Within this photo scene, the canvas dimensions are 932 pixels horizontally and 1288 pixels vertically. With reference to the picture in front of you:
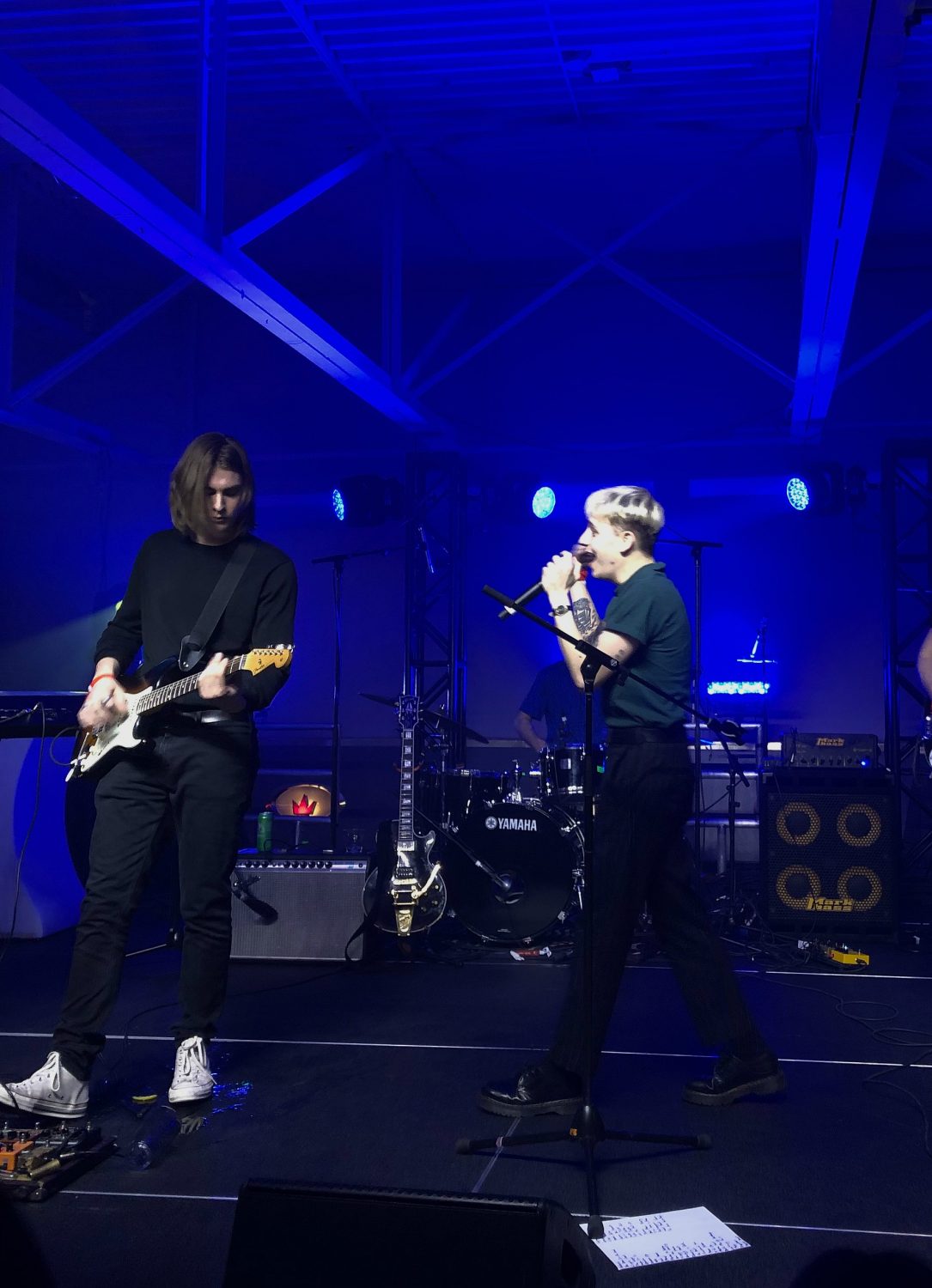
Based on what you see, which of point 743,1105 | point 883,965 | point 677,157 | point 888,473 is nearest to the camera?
point 743,1105

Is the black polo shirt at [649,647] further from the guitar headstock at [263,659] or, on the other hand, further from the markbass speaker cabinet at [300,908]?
the markbass speaker cabinet at [300,908]

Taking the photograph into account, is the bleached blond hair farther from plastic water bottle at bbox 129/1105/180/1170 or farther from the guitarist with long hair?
plastic water bottle at bbox 129/1105/180/1170

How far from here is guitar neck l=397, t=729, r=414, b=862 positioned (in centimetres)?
575

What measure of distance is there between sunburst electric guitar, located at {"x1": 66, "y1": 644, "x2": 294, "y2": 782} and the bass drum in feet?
10.1

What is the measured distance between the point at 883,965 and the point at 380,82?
5.88 m

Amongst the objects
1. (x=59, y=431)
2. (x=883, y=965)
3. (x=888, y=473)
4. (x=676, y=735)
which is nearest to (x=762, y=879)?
(x=883, y=965)

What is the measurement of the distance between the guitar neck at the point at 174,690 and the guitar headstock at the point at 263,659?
0.02 meters

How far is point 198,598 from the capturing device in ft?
11.0

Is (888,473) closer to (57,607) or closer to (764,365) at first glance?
(764,365)

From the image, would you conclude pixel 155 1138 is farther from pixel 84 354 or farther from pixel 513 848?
pixel 84 354

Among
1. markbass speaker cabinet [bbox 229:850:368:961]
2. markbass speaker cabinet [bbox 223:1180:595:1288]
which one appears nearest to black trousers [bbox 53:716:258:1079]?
markbass speaker cabinet [bbox 223:1180:595:1288]

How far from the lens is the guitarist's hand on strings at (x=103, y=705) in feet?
10.3

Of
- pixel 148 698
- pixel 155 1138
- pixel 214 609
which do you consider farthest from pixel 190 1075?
pixel 214 609

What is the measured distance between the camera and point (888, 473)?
747 cm
